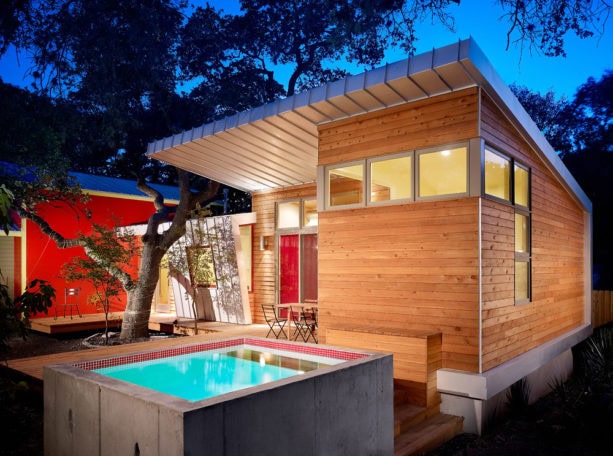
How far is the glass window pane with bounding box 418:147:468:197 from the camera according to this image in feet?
18.8

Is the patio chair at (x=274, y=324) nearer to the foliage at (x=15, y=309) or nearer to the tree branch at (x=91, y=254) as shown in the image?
the tree branch at (x=91, y=254)

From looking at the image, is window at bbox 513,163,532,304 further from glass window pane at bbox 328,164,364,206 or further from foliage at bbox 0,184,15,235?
foliage at bbox 0,184,15,235

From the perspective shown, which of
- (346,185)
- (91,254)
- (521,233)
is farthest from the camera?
(91,254)

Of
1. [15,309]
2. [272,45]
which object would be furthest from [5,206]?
[272,45]

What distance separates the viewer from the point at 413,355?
557cm

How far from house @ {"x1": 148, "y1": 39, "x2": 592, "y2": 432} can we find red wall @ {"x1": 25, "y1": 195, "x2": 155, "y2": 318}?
7433 millimetres

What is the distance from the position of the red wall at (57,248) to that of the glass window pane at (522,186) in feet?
32.1

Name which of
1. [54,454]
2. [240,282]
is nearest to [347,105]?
[54,454]

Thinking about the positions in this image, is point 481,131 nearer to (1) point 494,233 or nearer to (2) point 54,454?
(1) point 494,233

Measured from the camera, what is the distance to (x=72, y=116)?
11641 millimetres

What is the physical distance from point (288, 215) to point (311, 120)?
4543 mm

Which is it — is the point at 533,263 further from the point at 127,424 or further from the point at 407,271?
the point at 127,424

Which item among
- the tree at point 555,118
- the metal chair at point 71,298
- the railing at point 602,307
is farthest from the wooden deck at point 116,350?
the tree at point 555,118

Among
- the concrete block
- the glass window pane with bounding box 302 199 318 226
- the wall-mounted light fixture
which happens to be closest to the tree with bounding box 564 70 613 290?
the glass window pane with bounding box 302 199 318 226
